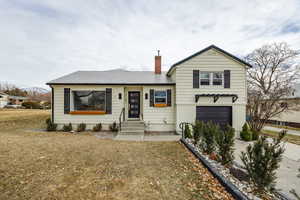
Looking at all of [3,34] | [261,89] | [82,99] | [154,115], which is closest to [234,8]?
[261,89]

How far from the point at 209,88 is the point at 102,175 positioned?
7849 millimetres

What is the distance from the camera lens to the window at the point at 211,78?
8.66m

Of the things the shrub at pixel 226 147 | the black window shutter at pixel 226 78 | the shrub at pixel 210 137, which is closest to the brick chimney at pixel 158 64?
the black window shutter at pixel 226 78

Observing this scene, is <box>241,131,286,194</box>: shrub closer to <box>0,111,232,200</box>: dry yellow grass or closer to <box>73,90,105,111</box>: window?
<box>0,111,232,200</box>: dry yellow grass

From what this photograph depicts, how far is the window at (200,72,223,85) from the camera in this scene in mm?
8664

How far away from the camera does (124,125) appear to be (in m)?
8.68

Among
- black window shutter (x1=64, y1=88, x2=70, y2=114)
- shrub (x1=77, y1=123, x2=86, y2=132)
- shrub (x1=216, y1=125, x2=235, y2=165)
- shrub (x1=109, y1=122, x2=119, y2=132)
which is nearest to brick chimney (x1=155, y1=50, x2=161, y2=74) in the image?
shrub (x1=109, y1=122, x2=119, y2=132)

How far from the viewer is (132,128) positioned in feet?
27.9

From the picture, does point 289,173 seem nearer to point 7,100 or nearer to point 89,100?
point 89,100

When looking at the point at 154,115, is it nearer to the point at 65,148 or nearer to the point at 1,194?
the point at 65,148

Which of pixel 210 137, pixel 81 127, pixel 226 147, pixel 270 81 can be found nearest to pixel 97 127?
pixel 81 127

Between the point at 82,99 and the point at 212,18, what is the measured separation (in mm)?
11135

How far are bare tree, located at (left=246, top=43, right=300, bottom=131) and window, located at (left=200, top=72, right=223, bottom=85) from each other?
400 centimetres

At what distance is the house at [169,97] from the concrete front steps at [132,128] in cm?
13
